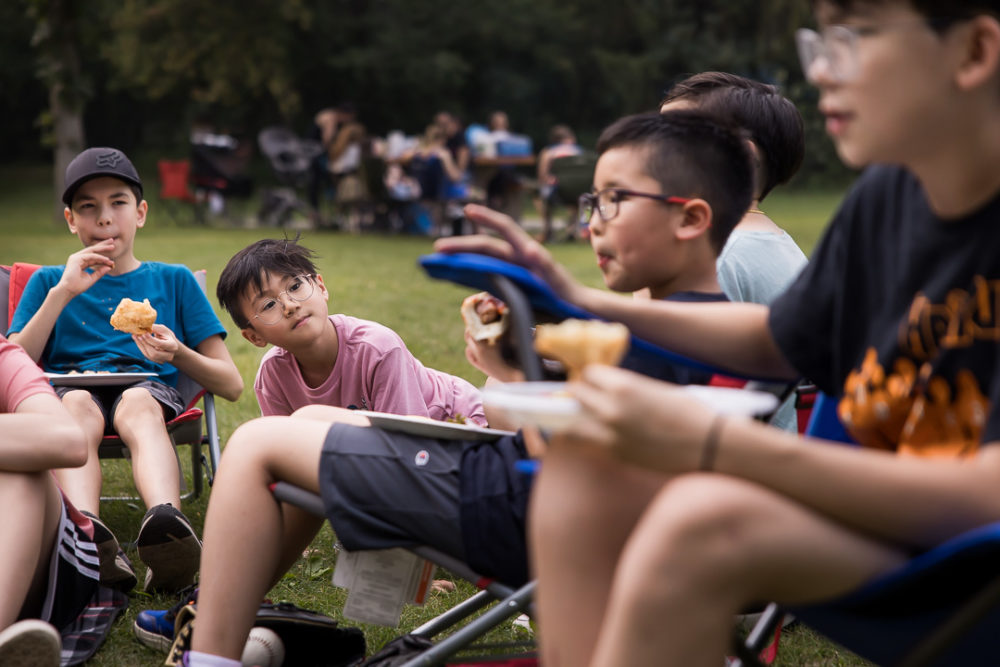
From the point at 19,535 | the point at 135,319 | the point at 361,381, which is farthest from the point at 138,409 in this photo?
the point at 19,535

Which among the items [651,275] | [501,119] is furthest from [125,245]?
[501,119]

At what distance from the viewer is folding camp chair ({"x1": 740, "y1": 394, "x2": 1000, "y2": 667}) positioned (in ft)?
4.05

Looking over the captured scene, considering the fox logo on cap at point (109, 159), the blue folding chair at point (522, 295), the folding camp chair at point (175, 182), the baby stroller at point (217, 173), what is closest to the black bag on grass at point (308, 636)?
the blue folding chair at point (522, 295)

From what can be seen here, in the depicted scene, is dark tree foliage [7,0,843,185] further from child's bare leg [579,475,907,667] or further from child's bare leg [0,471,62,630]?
child's bare leg [579,475,907,667]

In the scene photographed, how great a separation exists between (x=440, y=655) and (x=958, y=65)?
1212mm

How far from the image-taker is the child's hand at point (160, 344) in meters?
3.25

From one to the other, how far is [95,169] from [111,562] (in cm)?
140

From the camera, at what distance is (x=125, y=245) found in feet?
12.3

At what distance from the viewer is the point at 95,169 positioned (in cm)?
362

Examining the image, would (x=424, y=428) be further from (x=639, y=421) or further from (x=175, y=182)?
(x=175, y=182)

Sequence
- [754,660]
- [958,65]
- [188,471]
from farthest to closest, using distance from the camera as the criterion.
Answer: [188,471] < [754,660] < [958,65]

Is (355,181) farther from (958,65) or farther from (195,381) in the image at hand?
(958,65)

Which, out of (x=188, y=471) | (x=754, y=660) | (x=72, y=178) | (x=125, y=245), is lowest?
(x=188, y=471)

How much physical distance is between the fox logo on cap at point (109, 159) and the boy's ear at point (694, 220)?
2.24 meters
